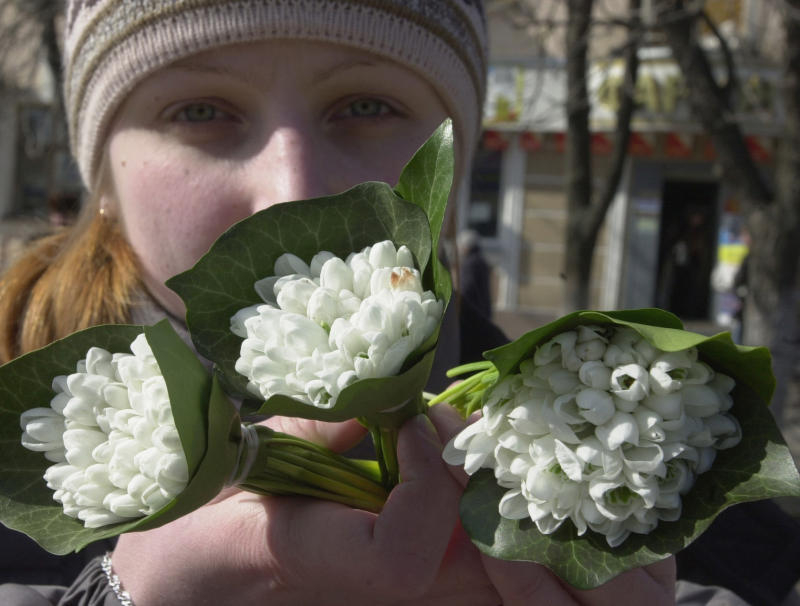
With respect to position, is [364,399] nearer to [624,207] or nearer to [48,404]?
[48,404]

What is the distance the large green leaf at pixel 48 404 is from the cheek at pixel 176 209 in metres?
0.48

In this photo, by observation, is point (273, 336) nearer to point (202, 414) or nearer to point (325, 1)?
point (202, 414)

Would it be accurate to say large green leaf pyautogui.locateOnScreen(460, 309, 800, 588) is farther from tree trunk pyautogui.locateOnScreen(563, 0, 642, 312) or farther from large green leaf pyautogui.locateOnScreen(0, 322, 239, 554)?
tree trunk pyautogui.locateOnScreen(563, 0, 642, 312)

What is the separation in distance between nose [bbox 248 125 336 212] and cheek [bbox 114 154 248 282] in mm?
47

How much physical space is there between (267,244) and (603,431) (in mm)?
368

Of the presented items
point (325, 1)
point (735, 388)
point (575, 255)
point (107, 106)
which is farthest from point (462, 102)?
point (575, 255)

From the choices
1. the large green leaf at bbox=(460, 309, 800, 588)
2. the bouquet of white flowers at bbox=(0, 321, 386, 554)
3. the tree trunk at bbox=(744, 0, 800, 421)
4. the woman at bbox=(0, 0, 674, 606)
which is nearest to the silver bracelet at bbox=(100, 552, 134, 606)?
the woman at bbox=(0, 0, 674, 606)

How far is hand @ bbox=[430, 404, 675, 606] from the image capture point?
81 cm

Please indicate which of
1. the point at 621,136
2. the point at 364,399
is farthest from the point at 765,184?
the point at 364,399

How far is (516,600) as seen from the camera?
Result: 0.83m

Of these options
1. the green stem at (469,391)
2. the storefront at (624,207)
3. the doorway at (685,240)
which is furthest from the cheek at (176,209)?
the doorway at (685,240)

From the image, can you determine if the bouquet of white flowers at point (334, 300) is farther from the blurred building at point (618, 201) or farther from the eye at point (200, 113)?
the blurred building at point (618, 201)

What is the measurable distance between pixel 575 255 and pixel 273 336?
549cm

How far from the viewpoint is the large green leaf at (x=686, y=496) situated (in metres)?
0.68
